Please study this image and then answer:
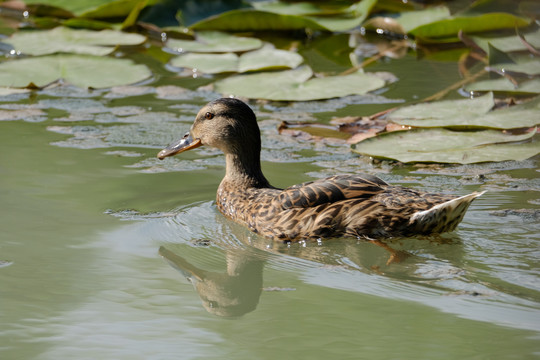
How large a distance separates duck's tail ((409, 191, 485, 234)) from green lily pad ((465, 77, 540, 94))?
3.25 m

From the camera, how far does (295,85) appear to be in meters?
8.76

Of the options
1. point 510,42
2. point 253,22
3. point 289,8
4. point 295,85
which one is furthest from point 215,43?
point 510,42

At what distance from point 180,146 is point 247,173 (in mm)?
674

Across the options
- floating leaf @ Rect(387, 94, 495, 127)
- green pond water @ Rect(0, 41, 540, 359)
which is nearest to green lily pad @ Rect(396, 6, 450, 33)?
floating leaf @ Rect(387, 94, 495, 127)

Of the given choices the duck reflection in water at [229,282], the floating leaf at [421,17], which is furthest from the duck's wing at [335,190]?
the floating leaf at [421,17]

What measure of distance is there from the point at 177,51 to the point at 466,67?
3.79 m

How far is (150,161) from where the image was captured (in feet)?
23.1

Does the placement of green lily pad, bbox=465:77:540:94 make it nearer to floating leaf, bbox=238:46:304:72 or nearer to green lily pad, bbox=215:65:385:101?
green lily pad, bbox=215:65:385:101

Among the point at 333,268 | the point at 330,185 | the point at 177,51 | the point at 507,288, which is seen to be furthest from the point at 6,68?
→ the point at 507,288

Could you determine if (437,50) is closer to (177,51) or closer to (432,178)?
(177,51)

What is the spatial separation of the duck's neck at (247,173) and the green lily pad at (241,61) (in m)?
2.95

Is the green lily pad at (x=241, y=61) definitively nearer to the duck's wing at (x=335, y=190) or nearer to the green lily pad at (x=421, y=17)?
the green lily pad at (x=421, y=17)

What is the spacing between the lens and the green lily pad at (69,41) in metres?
9.95

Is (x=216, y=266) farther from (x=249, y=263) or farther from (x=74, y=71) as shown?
(x=74, y=71)
